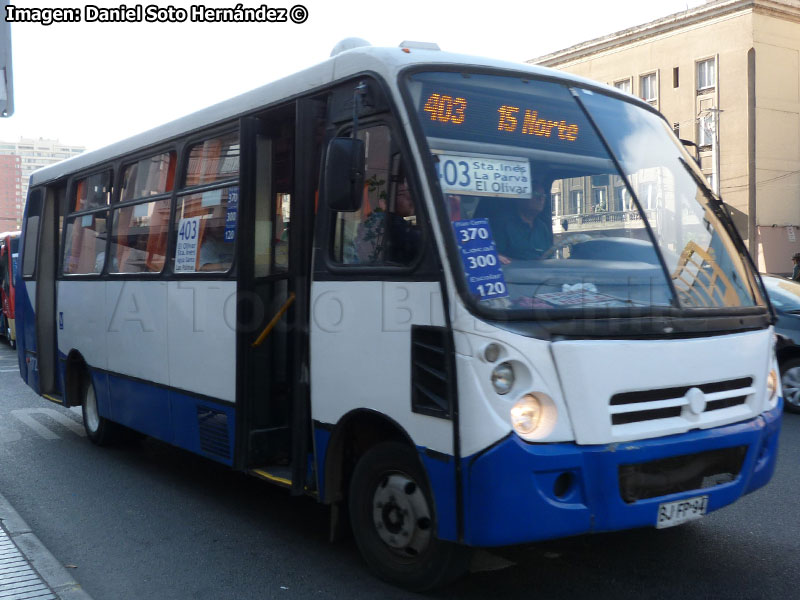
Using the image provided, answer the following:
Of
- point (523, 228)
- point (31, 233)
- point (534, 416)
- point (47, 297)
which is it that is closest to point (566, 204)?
point (523, 228)

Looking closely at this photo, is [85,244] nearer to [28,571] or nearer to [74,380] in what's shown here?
[74,380]

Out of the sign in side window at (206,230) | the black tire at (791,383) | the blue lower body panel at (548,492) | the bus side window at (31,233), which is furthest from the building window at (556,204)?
the bus side window at (31,233)

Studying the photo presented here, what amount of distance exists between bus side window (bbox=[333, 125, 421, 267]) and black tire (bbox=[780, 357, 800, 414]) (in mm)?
6957

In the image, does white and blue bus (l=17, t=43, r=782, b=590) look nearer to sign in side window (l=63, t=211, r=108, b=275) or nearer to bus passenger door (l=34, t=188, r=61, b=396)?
sign in side window (l=63, t=211, r=108, b=275)

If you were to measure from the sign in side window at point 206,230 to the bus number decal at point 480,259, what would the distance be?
2097 mm

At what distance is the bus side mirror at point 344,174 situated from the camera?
14.4 ft

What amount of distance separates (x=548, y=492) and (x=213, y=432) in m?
2.90

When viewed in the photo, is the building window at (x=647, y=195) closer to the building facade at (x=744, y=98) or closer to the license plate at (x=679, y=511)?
the license plate at (x=679, y=511)

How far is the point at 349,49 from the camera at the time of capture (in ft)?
16.7

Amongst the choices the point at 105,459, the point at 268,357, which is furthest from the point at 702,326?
the point at 105,459

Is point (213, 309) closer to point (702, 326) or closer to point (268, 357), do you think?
point (268, 357)

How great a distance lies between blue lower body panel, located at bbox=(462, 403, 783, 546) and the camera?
12.8 feet

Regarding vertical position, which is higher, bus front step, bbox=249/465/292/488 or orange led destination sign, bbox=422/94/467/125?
orange led destination sign, bbox=422/94/467/125

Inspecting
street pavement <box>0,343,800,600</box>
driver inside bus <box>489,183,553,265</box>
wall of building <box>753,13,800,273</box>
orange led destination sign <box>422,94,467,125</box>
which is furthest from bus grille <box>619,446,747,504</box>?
wall of building <box>753,13,800,273</box>
